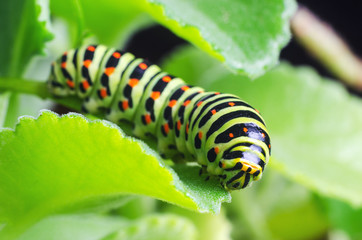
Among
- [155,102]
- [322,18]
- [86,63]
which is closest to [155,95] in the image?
[155,102]

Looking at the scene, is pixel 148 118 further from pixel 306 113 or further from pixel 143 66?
pixel 306 113

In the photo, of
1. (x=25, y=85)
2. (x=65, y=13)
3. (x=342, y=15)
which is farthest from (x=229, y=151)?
(x=342, y=15)

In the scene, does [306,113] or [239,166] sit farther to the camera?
[306,113]

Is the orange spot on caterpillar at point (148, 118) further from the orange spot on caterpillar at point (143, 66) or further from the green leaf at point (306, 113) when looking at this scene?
the green leaf at point (306, 113)

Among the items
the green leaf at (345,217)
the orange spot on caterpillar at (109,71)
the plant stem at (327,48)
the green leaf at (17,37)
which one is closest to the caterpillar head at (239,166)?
the orange spot on caterpillar at (109,71)

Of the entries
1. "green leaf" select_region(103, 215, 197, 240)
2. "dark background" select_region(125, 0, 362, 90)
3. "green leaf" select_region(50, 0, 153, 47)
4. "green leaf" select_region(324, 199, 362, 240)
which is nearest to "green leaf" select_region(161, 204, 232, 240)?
"green leaf" select_region(103, 215, 197, 240)
